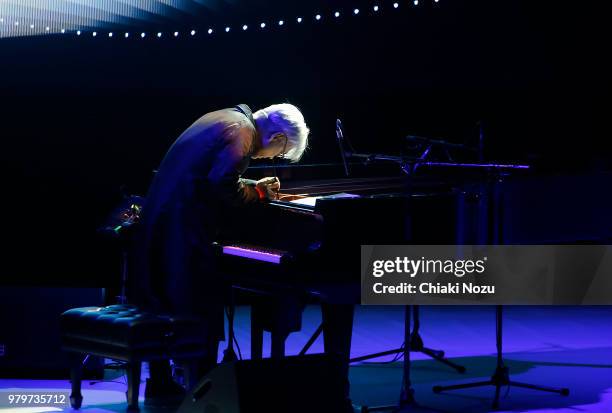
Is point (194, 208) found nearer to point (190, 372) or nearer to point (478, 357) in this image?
point (190, 372)

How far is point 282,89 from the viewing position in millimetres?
6500

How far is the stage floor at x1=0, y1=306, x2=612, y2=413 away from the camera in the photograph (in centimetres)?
460

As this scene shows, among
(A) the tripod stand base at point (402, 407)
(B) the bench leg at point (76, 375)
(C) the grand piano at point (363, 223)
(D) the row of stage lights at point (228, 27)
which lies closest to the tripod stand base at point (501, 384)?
(A) the tripod stand base at point (402, 407)

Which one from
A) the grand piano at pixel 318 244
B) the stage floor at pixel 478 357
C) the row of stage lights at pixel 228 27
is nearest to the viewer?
the grand piano at pixel 318 244

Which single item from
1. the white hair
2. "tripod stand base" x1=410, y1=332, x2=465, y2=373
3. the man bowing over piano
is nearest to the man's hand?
the man bowing over piano

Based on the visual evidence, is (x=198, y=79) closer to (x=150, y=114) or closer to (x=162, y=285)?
(x=150, y=114)

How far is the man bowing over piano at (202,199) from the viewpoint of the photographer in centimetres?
385

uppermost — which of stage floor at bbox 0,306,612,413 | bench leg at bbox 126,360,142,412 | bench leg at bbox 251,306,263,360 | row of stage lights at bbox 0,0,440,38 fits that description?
row of stage lights at bbox 0,0,440,38

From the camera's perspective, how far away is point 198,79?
21.1 feet

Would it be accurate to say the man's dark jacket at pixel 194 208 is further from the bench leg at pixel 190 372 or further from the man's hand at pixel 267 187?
the bench leg at pixel 190 372

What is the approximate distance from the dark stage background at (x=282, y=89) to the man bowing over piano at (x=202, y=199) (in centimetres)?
216

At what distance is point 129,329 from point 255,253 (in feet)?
1.98

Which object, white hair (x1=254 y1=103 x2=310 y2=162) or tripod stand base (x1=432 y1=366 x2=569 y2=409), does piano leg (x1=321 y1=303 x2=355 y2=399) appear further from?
tripod stand base (x1=432 y1=366 x2=569 y2=409)

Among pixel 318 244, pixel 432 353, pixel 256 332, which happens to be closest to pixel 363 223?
pixel 318 244
